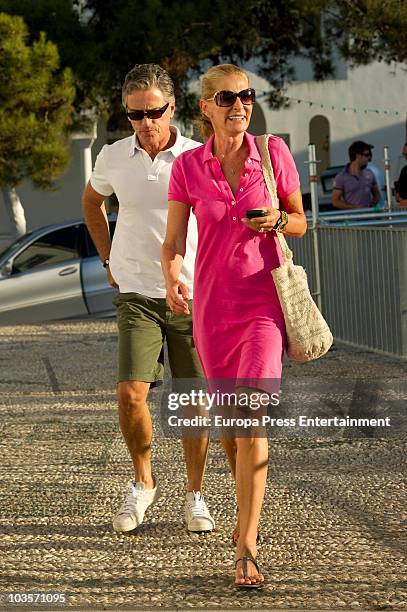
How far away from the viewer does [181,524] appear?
20.4 ft

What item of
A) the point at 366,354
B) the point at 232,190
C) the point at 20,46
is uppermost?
the point at 20,46

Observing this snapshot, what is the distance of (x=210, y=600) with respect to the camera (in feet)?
16.3

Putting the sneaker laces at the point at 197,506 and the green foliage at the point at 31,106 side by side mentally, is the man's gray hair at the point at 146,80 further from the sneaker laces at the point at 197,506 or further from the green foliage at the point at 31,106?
the green foliage at the point at 31,106

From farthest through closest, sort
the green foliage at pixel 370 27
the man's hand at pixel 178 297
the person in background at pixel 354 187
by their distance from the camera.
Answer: the green foliage at pixel 370 27, the person in background at pixel 354 187, the man's hand at pixel 178 297

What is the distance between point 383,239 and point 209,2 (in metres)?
15.4

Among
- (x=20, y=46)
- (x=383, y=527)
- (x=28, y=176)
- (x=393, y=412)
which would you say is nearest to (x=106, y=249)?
(x=383, y=527)

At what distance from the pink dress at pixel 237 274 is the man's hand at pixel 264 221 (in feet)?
0.31

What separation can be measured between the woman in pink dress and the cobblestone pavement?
258mm

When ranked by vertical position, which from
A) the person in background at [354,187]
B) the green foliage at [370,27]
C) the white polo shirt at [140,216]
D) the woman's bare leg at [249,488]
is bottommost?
the woman's bare leg at [249,488]

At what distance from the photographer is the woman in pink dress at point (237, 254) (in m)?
5.17

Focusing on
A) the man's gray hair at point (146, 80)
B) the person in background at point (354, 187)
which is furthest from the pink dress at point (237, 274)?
the person in background at point (354, 187)

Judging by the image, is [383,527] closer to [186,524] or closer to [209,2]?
[186,524]

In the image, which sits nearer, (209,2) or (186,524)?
(186,524)

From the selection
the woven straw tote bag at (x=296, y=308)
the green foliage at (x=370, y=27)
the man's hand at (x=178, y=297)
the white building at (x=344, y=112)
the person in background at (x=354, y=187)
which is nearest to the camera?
the woven straw tote bag at (x=296, y=308)
